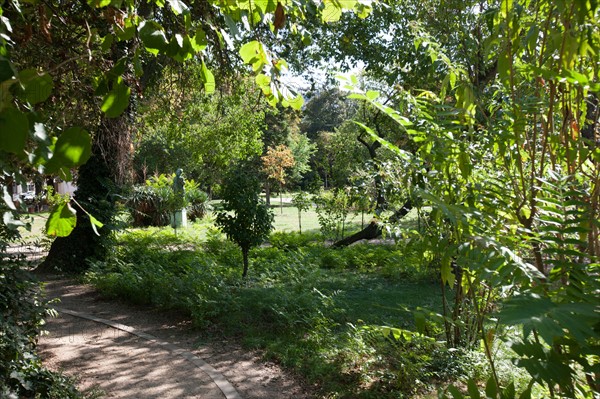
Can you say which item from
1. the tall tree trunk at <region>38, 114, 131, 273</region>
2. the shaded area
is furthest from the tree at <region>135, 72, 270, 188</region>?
the shaded area

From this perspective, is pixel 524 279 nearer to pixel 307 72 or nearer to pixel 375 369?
pixel 375 369

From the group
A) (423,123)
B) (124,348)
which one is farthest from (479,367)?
(124,348)

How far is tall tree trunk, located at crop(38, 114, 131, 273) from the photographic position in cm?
962

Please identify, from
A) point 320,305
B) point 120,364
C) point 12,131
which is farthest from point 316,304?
point 12,131

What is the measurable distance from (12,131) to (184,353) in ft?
16.8

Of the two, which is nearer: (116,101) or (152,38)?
(116,101)

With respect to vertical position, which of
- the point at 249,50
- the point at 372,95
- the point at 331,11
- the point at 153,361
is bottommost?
the point at 153,361

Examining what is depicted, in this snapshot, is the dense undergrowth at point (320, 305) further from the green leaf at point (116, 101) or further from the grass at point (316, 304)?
the green leaf at point (116, 101)

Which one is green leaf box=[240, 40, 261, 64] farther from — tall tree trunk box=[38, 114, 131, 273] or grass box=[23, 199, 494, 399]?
tall tree trunk box=[38, 114, 131, 273]

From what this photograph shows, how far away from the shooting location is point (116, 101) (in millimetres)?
1308

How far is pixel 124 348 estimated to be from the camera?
579 centimetres

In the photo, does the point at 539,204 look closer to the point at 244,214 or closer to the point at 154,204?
the point at 244,214

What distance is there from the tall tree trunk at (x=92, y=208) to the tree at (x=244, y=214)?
2.12 m

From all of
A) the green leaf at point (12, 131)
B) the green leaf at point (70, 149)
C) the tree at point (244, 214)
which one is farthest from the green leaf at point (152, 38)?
the tree at point (244, 214)
